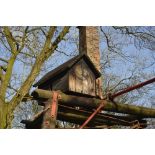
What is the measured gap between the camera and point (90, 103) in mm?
3656

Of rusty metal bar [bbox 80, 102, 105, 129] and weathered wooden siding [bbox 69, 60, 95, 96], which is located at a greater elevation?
weathered wooden siding [bbox 69, 60, 95, 96]

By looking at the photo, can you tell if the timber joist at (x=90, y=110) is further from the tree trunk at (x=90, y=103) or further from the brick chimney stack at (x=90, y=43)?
the brick chimney stack at (x=90, y=43)

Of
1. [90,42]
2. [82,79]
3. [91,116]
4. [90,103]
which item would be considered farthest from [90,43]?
[91,116]

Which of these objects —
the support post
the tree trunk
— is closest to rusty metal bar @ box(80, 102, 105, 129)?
the tree trunk

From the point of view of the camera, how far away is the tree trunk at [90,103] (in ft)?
11.0

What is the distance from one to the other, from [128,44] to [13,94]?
2801 millimetres

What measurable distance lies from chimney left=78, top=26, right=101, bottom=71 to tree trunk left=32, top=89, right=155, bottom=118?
5.58 ft

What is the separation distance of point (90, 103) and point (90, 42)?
2.24m

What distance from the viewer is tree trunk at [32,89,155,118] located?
11.0 feet

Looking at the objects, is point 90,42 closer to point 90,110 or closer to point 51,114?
point 90,110

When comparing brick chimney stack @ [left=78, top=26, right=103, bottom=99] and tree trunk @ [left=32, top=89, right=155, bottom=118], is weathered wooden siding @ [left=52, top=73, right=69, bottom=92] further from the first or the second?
brick chimney stack @ [left=78, top=26, right=103, bottom=99]
